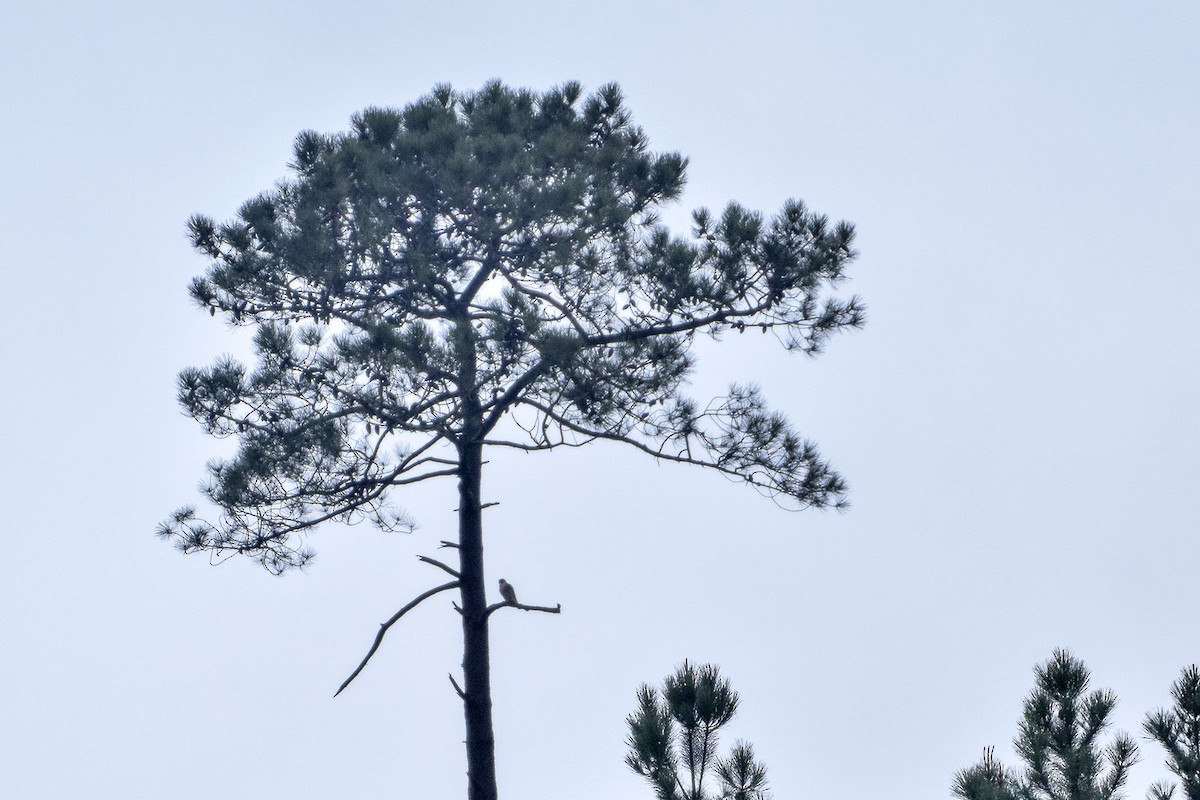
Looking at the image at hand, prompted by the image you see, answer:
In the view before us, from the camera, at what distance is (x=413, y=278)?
6.83 metres

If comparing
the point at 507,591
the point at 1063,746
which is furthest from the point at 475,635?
the point at 1063,746

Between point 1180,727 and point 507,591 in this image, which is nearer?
point 1180,727

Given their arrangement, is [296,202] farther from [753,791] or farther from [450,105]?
[753,791]

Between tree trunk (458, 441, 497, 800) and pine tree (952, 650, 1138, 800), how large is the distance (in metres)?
2.52

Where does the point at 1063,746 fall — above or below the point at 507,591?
below

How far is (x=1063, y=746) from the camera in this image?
543cm

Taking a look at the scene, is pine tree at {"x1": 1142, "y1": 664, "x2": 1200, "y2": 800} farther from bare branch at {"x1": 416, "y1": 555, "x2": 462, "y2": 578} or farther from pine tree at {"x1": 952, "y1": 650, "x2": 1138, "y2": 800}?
bare branch at {"x1": 416, "y1": 555, "x2": 462, "y2": 578}

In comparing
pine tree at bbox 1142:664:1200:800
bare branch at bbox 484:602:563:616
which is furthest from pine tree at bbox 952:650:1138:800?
bare branch at bbox 484:602:563:616

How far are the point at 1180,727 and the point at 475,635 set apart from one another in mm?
3370

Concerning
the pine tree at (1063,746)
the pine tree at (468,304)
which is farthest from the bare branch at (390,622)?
the pine tree at (1063,746)

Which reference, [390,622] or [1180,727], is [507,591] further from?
[1180,727]

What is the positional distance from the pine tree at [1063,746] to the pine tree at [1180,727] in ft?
0.44

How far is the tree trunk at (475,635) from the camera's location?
6691 mm

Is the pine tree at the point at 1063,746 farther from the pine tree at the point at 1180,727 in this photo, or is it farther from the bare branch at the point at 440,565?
the bare branch at the point at 440,565
